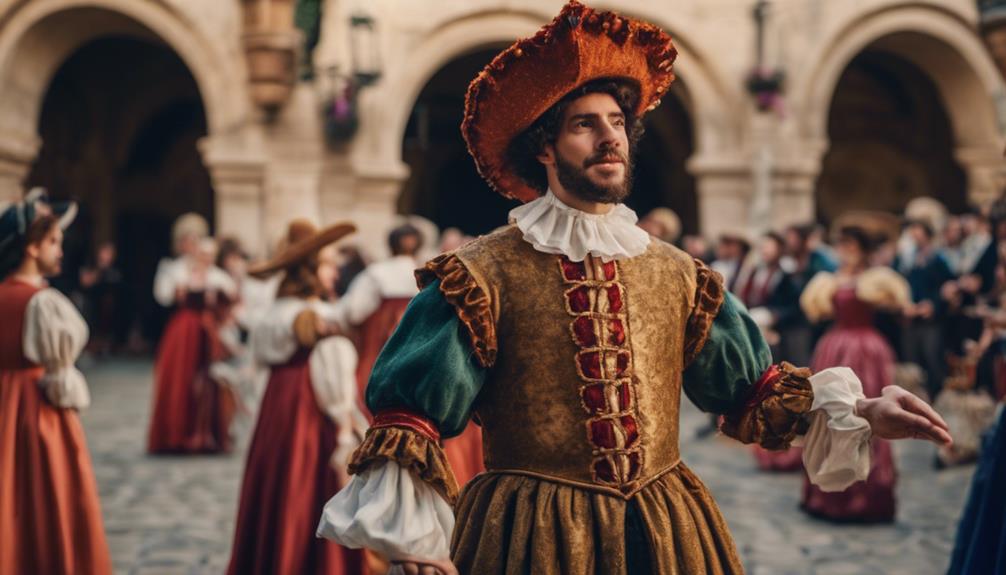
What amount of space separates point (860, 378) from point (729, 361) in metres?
4.20

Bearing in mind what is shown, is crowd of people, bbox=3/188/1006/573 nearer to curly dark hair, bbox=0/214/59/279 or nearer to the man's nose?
the man's nose

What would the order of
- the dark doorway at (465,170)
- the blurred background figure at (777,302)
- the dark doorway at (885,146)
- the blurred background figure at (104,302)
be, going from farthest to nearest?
the dark doorway at (885,146) < the dark doorway at (465,170) < the blurred background figure at (104,302) < the blurred background figure at (777,302)

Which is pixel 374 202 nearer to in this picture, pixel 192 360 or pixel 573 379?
pixel 192 360

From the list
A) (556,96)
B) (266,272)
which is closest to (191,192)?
(266,272)

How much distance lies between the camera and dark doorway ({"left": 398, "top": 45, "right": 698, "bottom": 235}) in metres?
16.6

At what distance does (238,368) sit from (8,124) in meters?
5.06

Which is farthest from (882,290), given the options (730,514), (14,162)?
(14,162)

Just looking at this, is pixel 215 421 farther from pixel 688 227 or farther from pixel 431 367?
pixel 688 227

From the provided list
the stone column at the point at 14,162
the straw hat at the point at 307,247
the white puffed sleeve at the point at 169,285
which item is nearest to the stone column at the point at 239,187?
the stone column at the point at 14,162

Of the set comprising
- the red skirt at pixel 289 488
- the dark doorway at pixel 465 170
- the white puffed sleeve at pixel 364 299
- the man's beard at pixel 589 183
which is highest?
the dark doorway at pixel 465 170

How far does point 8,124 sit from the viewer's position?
38.4ft

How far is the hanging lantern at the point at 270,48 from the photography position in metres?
11.3

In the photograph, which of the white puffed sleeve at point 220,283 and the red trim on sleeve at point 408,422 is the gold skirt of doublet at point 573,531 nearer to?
the red trim on sleeve at point 408,422

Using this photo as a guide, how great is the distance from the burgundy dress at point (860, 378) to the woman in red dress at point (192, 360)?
4.58m
